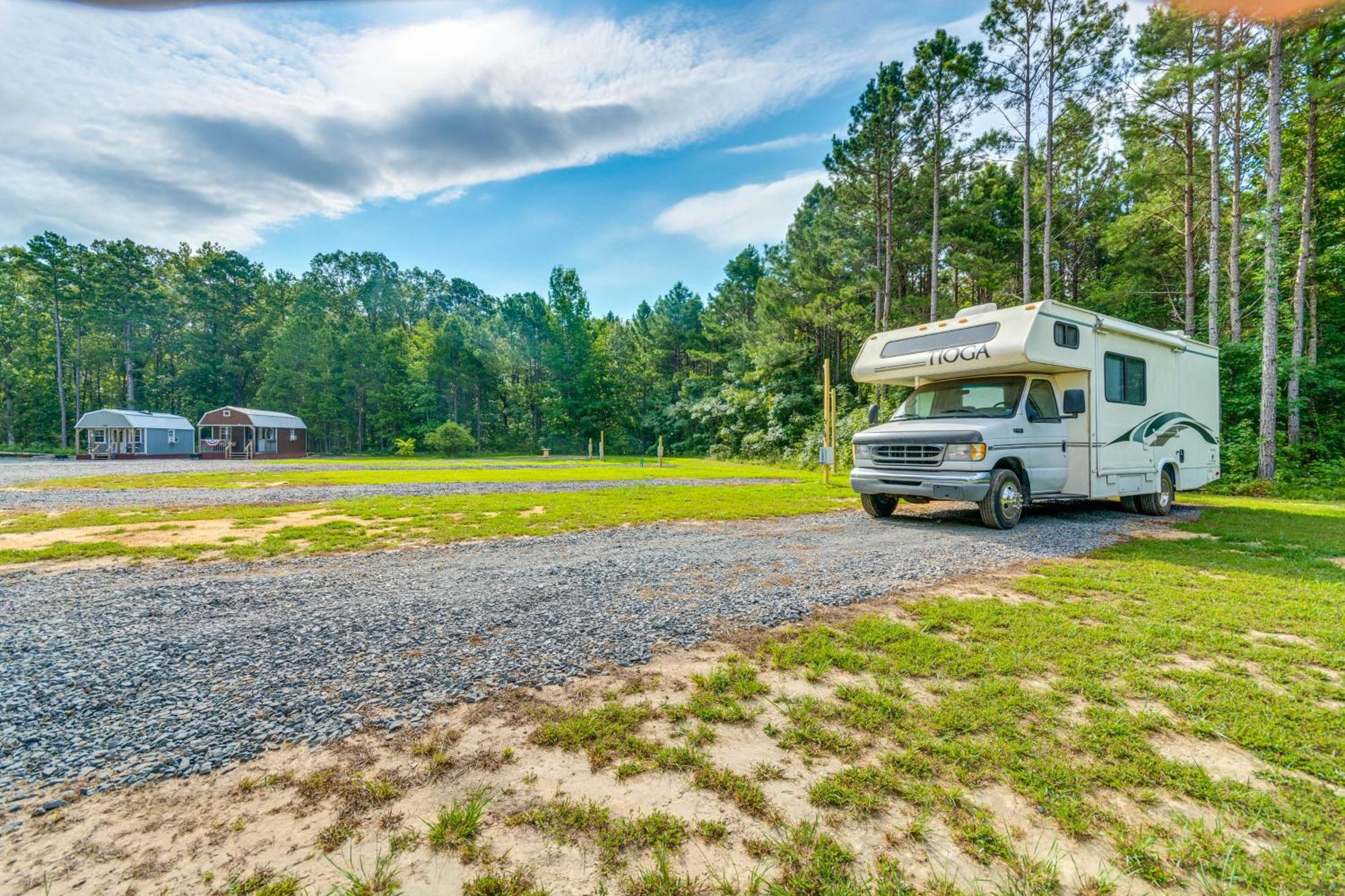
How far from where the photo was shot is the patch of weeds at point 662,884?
1.54 metres

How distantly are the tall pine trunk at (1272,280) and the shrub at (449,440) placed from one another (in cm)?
4406

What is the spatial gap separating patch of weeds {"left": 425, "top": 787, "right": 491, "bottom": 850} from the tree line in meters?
18.5

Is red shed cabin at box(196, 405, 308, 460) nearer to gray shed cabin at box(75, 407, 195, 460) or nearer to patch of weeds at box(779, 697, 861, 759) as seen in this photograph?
gray shed cabin at box(75, 407, 195, 460)

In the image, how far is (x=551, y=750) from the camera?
230cm

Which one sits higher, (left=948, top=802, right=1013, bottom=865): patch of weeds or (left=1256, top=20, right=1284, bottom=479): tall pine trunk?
(left=1256, top=20, right=1284, bottom=479): tall pine trunk

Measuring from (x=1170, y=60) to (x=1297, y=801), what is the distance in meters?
23.4

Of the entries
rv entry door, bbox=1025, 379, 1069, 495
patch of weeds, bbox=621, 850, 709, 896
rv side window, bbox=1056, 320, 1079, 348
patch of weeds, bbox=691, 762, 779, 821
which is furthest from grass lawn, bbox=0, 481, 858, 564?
patch of weeds, bbox=621, 850, 709, 896

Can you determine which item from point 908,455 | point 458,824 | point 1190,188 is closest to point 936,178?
point 1190,188

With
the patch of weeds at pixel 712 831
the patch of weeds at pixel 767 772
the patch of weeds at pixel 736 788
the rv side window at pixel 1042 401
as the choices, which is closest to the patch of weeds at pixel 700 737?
the patch of weeds at pixel 736 788

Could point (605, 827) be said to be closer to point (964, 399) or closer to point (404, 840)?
point (404, 840)

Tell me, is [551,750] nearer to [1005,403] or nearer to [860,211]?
[1005,403]

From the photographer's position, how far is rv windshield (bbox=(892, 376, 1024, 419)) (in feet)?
26.5

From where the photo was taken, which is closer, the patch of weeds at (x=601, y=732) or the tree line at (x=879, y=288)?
the patch of weeds at (x=601, y=732)

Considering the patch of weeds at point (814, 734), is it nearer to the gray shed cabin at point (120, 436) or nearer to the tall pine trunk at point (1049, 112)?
the tall pine trunk at point (1049, 112)
